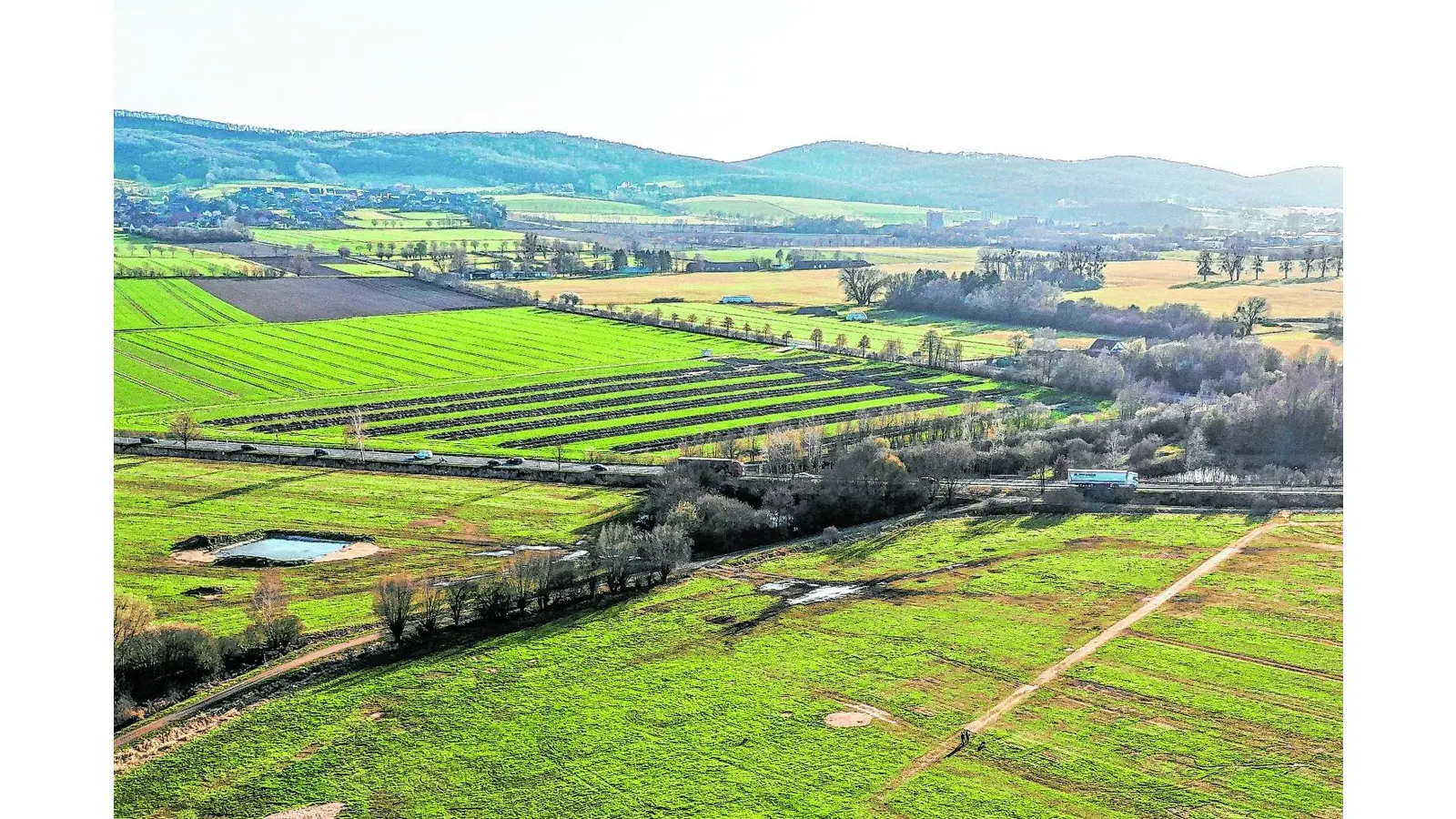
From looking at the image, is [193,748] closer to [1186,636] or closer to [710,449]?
[1186,636]

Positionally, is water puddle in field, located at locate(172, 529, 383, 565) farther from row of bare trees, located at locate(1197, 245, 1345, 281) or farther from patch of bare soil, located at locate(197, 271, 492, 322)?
row of bare trees, located at locate(1197, 245, 1345, 281)

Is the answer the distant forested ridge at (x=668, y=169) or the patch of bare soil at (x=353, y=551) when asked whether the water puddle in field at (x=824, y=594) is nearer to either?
the patch of bare soil at (x=353, y=551)

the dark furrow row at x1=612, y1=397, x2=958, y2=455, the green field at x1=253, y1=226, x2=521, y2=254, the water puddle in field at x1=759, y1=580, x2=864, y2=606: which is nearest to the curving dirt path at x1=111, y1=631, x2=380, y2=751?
the water puddle in field at x1=759, y1=580, x2=864, y2=606

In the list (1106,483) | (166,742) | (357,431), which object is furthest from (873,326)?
(166,742)

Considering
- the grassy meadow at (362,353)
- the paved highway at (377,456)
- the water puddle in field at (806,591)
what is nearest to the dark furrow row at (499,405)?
the paved highway at (377,456)

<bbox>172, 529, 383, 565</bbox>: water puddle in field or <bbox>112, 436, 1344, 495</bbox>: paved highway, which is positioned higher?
<bbox>112, 436, 1344, 495</bbox>: paved highway
